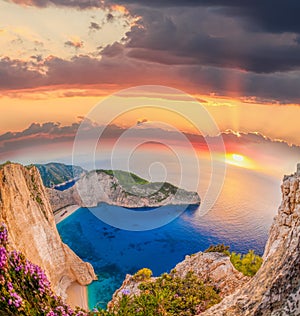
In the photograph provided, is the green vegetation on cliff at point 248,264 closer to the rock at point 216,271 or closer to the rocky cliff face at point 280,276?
the rock at point 216,271

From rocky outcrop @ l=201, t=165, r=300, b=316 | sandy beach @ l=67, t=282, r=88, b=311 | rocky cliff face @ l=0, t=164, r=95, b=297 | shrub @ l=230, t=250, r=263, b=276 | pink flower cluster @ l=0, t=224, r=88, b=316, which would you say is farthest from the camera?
sandy beach @ l=67, t=282, r=88, b=311

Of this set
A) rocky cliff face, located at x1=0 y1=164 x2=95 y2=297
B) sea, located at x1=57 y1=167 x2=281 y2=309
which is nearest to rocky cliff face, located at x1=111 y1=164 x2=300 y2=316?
rocky cliff face, located at x1=0 y1=164 x2=95 y2=297

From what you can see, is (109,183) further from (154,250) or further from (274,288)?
(274,288)

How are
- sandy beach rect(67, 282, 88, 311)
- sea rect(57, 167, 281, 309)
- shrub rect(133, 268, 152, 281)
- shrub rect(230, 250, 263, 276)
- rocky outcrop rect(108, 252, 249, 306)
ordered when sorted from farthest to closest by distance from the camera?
sea rect(57, 167, 281, 309) < sandy beach rect(67, 282, 88, 311) < shrub rect(133, 268, 152, 281) < shrub rect(230, 250, 263, 276) < rocky outcrop rect(108, 252, 249, 306)

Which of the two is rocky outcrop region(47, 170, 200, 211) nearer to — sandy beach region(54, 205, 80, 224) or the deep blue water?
sandy beach region(54, 205, 80, 224)

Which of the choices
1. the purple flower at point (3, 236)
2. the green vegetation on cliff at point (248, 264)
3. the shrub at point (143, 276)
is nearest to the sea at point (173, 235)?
the shrub at point (143, 276)

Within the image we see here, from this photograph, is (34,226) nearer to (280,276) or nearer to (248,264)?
(248,264)
